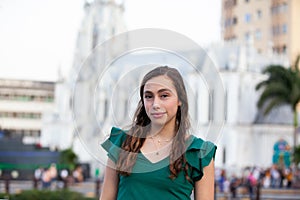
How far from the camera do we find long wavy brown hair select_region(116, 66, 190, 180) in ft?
6.78

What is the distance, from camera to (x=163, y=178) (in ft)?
6.73

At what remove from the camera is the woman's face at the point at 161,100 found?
2.09 metres

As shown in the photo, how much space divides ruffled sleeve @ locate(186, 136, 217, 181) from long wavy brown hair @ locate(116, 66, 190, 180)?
0.02m

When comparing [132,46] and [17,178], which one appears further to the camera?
[17,178]

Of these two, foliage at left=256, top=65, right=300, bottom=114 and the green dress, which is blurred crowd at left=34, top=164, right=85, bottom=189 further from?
the green dress

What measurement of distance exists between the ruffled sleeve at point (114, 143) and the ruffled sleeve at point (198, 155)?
0.75 ft

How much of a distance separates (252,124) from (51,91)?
3153 cm

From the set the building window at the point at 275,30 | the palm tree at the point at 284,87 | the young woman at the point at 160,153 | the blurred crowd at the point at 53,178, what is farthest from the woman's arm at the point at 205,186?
the building window at the point at 275,30

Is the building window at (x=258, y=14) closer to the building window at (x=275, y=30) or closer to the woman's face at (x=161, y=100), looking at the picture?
the building window at (x=275, y=30)

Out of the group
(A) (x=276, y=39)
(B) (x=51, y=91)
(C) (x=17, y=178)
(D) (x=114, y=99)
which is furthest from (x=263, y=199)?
(B) (x=51, y=91)

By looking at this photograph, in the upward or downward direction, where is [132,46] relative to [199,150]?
upward

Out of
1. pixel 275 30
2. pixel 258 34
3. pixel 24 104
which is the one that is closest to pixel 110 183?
pixel 275 30

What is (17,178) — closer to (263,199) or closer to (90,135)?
(263,199)

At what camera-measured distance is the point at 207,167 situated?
6.84 ft
